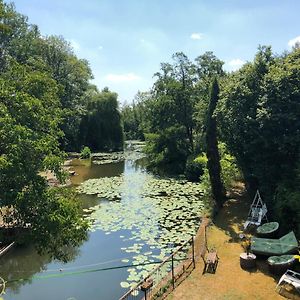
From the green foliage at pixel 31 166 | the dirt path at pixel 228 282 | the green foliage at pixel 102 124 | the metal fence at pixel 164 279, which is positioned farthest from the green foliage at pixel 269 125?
the green foliage at pixel 102 124

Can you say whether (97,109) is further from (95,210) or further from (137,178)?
(95,210)

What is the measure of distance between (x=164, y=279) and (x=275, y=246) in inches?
150

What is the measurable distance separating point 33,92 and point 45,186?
8.15 feet

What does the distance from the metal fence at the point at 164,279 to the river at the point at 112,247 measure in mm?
632

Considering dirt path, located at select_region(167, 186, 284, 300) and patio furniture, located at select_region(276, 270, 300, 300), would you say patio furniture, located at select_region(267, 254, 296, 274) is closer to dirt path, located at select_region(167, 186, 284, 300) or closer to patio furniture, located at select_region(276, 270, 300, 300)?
Result: dirt path, located at select_region(167, 186, 284, 300)

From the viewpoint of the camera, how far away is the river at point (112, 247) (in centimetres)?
1151

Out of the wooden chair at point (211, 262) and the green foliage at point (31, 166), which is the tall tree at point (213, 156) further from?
the green foliage at point (31, 166)

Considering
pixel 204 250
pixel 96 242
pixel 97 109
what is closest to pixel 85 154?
pixel 97 109

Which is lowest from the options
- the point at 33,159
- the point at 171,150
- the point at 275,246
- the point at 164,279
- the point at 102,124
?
the point at 164,279

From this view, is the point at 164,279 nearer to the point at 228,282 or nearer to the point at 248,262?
the point at 228,282

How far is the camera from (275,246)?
11.3 m

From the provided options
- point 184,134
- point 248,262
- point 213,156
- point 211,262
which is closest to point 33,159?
point 211,262

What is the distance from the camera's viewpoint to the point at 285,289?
9547 mm

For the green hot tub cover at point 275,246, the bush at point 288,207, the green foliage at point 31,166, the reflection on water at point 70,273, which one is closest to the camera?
the green foliage at point 31,166
